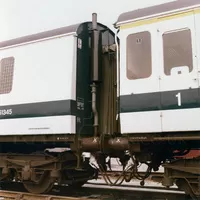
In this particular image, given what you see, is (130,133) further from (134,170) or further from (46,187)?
(46,187)

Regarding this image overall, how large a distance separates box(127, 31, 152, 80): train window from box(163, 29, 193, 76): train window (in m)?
0.32

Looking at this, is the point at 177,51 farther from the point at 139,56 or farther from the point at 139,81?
the point at 139,81

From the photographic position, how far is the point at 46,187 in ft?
23.8

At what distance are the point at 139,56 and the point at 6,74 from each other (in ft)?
11.1

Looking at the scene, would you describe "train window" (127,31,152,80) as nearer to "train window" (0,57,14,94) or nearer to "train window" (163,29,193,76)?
"train window" (163,29,193,76)

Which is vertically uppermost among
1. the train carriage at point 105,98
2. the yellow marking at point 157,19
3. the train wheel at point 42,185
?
the yellow marking at point 157,19

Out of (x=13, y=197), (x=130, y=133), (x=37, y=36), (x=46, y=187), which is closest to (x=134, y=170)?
(x=130, y=133)

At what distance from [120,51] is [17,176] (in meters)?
3.85

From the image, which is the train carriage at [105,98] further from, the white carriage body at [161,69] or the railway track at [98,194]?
the railway track at [98,194]

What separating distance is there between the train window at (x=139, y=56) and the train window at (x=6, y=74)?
3.01m

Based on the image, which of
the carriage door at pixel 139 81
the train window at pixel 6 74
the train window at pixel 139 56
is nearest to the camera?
the carriage door at pixel 139 81

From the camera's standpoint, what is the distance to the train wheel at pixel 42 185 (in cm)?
723

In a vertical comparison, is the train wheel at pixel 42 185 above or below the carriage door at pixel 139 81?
below

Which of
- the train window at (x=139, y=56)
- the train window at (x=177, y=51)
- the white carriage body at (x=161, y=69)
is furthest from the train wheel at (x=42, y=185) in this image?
the train window at (x=177, y=51)
